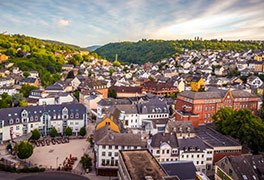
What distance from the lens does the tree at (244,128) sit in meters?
40.1

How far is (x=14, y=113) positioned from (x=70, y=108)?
30.8 ft

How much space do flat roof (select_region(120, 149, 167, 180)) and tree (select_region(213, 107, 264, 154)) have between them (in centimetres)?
2014

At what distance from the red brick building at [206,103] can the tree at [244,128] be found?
5.95 m

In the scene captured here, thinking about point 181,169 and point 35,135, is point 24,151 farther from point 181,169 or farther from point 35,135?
point 181,169

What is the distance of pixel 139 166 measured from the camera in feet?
80.9

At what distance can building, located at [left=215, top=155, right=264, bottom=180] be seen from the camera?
96.3 feet

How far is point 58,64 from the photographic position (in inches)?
4405

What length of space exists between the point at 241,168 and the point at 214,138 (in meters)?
11.7

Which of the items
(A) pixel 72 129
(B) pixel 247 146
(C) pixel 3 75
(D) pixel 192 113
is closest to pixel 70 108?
(A) pixel 72 129

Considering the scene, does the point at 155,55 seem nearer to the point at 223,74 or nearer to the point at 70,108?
the point at 223,74

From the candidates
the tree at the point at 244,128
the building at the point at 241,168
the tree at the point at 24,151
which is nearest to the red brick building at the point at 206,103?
the tree at the point at 244,128

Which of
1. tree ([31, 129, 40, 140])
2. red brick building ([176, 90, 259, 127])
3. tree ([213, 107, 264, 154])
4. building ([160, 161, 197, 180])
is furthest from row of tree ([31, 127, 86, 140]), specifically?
tree ([213, 107, 264, 154])

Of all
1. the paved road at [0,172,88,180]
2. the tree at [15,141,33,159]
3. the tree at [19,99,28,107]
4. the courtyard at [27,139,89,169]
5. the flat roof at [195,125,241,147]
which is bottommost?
the paved road at [0,172,88,180]

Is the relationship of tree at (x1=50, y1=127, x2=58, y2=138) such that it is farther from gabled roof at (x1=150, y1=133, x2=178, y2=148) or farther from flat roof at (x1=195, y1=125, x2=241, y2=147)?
flat roof at (x1=195, y1=125, x2=241, y2=147)
